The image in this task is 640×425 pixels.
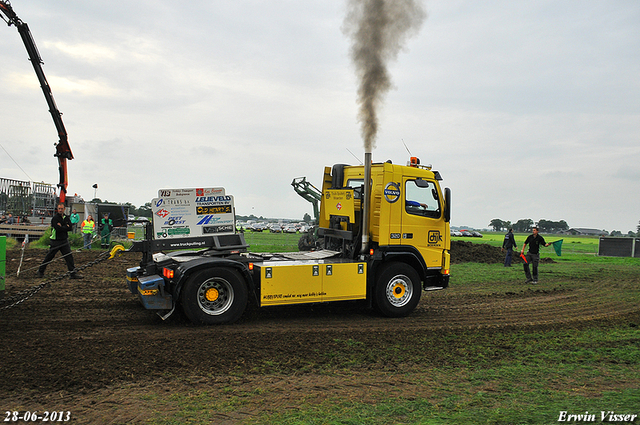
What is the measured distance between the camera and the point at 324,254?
9945 millimetres

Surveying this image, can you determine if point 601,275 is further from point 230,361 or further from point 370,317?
point 230,361

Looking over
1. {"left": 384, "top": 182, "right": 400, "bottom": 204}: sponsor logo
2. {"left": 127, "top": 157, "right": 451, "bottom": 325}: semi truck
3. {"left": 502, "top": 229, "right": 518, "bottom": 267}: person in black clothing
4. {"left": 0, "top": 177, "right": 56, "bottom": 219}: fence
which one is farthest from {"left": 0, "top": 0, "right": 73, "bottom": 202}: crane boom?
{"left": 502, "top": 229, "right": 518, "bottom": 267}: person in black clothing

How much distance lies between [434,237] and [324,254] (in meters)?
2.36

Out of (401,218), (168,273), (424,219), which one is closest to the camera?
(168,273)

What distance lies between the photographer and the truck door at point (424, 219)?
955 centimetres

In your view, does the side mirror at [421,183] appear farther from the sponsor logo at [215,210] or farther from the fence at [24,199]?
the fence at [24,199]

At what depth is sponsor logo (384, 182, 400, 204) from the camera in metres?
9.31

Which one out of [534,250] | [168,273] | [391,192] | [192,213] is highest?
[391,192]

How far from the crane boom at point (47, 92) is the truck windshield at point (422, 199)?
867 inches

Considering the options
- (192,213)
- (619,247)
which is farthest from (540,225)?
(192,213)

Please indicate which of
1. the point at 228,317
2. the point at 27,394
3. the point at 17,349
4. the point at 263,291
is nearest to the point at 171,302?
the point at 228,317

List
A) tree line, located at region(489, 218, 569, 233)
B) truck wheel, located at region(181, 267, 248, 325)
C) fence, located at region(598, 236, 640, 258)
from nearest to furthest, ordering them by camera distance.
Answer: truck wheel, located at region(181, 267, 248, 325) → fence, located at region(598, 236, 640, 258) → tree line, located at region(489, 218, 569, 233)

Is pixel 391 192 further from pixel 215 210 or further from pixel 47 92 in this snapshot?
pixel 47 92

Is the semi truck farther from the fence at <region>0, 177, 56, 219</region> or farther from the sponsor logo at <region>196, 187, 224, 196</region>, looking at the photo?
the fence at <region>0, 177, 56, 219</region>
